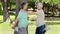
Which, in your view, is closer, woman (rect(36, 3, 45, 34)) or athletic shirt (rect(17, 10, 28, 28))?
athletic shirt (rect(17, 10, 28, 28))

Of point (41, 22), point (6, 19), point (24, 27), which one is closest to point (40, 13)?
point (41, 22)

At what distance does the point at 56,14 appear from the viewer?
42.1 metres

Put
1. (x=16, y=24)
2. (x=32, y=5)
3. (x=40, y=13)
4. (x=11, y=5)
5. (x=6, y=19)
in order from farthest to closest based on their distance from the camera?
(x=11, y=5) < (x=32, y=5) < (x=6, y=19) < (x=40, y=13) < (x=16, y=24)

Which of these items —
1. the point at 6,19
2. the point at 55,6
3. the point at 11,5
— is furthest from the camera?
the point at 11,5

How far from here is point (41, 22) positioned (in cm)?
895

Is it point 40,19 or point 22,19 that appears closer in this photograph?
point 22,19

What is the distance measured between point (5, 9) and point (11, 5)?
1159 inches

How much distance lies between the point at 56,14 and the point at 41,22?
33.4 meters

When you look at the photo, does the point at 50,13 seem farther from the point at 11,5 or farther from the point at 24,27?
the point at 24,27

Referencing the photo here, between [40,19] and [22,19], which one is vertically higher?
[22,19]

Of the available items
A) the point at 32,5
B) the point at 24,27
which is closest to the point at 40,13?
the point at 24,27

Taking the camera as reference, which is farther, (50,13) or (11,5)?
(11,5)

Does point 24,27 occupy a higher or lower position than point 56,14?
higher

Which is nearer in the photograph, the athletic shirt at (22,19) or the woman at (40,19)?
the athletic shirt at (22,19)
